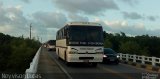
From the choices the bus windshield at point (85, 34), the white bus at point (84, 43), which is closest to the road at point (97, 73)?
the white bus at point (84, 43)

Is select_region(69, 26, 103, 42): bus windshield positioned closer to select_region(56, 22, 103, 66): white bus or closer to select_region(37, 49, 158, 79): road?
A: select_region(56, 22, 103, 66): white bus

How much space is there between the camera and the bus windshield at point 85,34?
82.8 ft

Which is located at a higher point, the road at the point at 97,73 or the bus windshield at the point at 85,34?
the bus windshield at the point at 85,34

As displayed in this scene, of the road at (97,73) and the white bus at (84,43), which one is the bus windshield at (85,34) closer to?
the white bus at (84,43)

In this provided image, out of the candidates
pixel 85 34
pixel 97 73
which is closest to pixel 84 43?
pixel 85 34

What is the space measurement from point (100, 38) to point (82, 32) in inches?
51.4

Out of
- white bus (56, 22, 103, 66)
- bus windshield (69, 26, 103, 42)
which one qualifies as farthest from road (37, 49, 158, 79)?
bus windshield (69, 26, 103, 42)

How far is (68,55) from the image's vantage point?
82.8 ft

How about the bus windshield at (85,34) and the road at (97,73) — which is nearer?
the road at (97,73)

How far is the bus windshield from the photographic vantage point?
2523 cm

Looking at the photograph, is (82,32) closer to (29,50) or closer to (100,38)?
(100,38)

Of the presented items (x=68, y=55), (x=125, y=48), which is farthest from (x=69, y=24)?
(x=125, y=48)

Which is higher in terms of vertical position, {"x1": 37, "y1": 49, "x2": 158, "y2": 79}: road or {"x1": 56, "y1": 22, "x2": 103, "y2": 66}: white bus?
{"x1": 56, "y1": 22, "x2": 103, "y2": 66}: white bus

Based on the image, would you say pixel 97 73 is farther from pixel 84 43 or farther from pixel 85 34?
pixel 85 34
